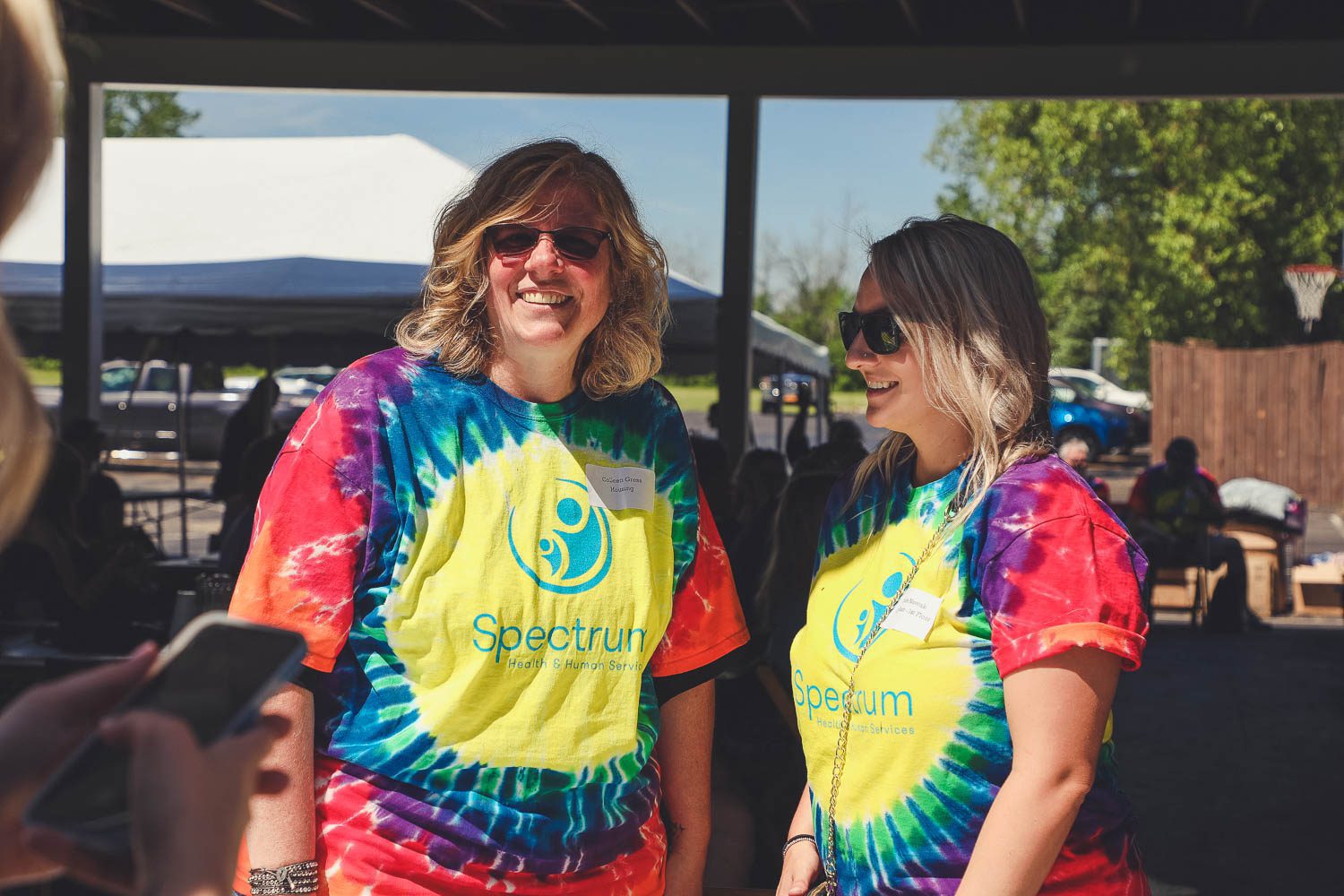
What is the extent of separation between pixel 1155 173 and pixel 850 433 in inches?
662

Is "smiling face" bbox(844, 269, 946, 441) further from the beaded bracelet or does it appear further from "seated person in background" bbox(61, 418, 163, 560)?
"seated person in background" bbox(61, 418, 163, 560)

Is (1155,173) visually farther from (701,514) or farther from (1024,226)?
(701,514)

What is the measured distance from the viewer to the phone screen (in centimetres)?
80

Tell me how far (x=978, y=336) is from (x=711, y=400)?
40.8 m

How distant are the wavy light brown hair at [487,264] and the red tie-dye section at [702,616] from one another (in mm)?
291

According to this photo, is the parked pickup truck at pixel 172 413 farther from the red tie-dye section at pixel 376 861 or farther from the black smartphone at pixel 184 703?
the black smartphone at pixel 184 703

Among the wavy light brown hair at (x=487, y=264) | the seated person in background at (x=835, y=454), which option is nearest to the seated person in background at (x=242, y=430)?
the seated person in background at (x=835, y=454)

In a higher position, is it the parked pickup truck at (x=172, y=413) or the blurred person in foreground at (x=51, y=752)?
the parked pickup truck at (x=172, y=413)

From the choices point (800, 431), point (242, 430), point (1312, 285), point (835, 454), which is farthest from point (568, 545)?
point (1312, 285)

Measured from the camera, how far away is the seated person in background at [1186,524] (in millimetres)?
10742

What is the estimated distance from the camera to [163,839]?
2.57 feet

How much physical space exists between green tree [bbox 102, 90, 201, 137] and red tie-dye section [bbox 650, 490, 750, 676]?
4347cm

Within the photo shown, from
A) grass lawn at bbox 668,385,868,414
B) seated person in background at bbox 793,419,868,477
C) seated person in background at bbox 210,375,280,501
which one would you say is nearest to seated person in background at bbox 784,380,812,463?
seated person in background at bbox 793,419,868,477

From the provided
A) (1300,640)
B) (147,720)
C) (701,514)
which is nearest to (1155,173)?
(1300,640)
